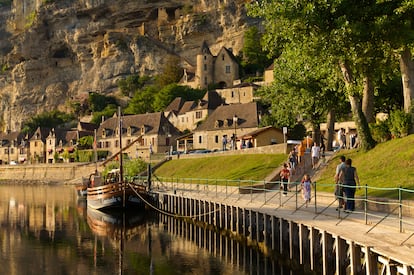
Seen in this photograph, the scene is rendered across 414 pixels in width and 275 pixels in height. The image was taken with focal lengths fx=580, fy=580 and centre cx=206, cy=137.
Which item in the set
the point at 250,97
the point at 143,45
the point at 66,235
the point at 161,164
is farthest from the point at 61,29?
the point at 66,235

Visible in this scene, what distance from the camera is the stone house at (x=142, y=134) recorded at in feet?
319

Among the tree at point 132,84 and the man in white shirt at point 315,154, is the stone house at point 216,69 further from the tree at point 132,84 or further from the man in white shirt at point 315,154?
the man in white shirt at point 315,154

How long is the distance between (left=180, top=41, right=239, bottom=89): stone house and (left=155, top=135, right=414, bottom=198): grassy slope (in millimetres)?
62815

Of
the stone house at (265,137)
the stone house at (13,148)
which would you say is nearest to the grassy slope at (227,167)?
the stone house at (265,137)

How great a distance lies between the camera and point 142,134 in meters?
99.6

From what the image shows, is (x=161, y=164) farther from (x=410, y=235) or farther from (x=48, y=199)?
(x=410, y=235)

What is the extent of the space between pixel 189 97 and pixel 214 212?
8565cm

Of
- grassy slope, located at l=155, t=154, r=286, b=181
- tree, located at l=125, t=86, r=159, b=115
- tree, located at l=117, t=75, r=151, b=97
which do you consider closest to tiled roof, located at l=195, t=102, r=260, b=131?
grassy slope, located at l=155, t=154, r=286, b=181

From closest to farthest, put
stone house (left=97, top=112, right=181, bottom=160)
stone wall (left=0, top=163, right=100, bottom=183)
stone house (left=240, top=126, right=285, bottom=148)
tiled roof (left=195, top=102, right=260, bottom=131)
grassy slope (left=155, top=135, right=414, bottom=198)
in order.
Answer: grassy slope (left=155, top=135, right=414, bottom=198) → stone house (left=240, top=126, right=285, bottom=148) → tiled roof (left=195, top=102, right=260, bottom=131) → stone house (left=97, top=112, right=181, bottom=160) → stone wall (left=0, top=163, right=100, bottom=183)

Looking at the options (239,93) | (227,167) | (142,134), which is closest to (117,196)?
(227,167)

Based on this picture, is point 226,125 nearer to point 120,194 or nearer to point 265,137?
point 265,137

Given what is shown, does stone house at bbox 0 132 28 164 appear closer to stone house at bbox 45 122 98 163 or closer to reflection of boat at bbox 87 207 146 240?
stone house at bbox 45 122 98 163

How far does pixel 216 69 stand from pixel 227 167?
73.2m

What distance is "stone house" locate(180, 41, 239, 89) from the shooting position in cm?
12156
